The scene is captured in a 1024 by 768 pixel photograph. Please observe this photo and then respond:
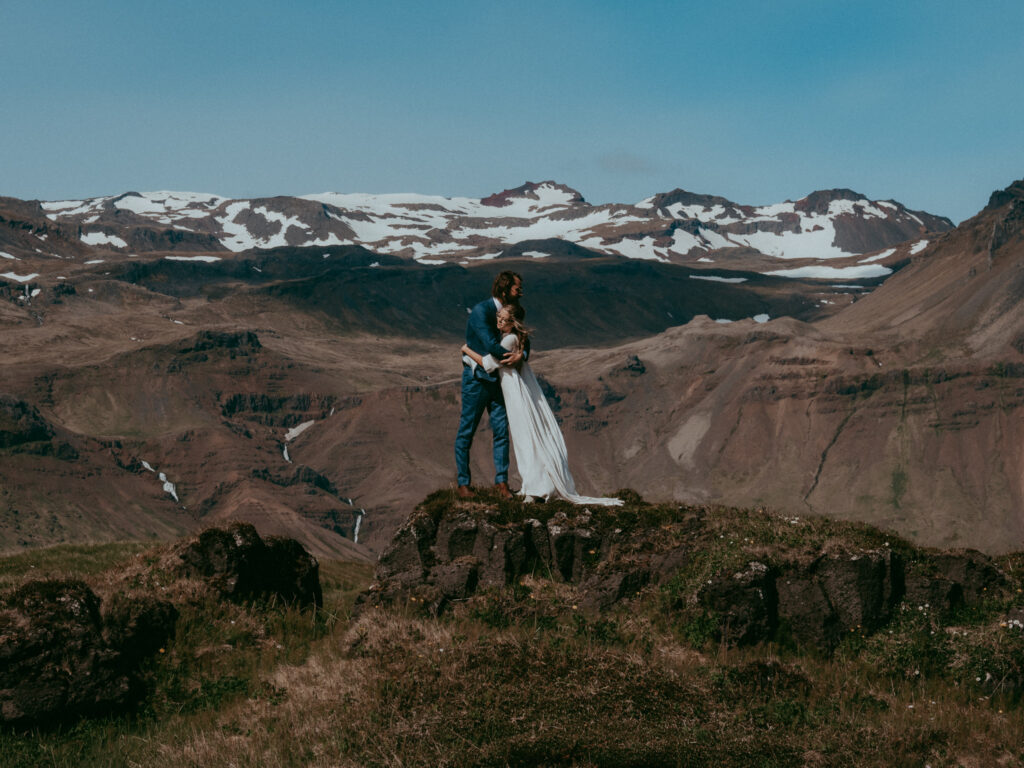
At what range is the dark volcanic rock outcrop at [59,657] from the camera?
38.8 feet

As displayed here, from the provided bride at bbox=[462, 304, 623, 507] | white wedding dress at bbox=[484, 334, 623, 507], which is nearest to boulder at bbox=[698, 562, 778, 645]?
white wedding dress at bbox=[484, 334, 623, 507]

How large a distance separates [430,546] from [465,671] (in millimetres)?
5432

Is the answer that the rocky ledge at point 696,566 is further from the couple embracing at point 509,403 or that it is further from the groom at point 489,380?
the groom at point 489,380

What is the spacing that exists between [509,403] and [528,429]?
1.96 ft

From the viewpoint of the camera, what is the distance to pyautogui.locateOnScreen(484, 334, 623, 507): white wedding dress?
18953mm

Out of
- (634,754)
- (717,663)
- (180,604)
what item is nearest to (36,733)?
(180,604)

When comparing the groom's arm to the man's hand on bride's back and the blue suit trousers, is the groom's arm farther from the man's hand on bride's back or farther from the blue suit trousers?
the blue suit trousers

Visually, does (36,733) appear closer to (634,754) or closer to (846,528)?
(634,754)

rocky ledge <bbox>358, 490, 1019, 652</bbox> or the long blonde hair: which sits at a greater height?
the long blonde hair

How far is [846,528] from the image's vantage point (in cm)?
1706

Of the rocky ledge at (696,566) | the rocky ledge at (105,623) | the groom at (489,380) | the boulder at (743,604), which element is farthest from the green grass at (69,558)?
the boulder at (743,604)

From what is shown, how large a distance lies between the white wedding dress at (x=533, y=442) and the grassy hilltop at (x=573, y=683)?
1.89m

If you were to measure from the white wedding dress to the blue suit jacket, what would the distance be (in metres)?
0.15

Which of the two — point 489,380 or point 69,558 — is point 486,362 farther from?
→ point 69,558
